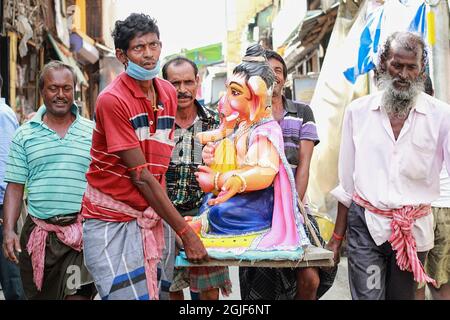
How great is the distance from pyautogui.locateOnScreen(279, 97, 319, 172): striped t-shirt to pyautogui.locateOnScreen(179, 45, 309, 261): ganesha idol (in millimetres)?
680

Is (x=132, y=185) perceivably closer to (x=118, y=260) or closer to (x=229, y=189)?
(x=118, y=260)

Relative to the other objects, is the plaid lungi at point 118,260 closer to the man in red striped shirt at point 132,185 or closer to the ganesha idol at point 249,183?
the man in red striped shirt at point 132,185

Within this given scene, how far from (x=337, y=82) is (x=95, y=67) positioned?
663 inches

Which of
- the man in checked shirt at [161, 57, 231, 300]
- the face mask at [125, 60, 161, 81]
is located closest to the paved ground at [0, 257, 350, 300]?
the man in checked shirt at [161, 57, 231, 300]

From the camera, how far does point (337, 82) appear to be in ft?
30.1

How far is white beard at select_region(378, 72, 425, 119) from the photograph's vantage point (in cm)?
431

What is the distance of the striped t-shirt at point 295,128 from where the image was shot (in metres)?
4.80

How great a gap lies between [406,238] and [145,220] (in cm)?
155

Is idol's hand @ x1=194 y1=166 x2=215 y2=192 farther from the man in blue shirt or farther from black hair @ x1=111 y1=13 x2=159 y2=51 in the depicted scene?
the man in blue shirt

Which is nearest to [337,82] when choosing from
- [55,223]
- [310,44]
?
[55,223]

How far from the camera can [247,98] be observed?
4.12 meters

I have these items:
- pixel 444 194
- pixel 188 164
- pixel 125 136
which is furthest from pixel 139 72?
pixel 444 194
